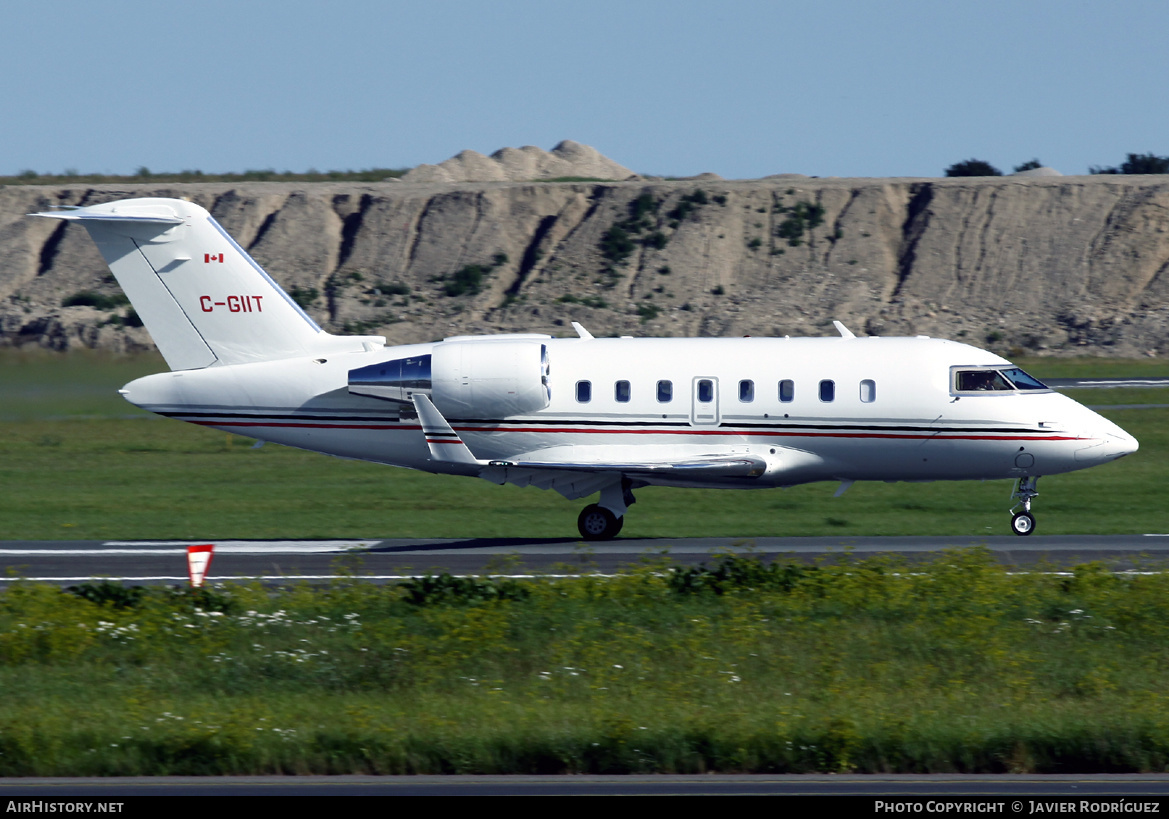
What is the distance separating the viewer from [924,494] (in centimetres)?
3316

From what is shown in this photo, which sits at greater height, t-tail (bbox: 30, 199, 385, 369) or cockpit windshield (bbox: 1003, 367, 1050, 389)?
t-tail (bbox: 30, 199, 385, 369)

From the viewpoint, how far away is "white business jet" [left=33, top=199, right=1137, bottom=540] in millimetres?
24750

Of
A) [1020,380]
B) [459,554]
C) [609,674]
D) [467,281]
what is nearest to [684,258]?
[467,281]

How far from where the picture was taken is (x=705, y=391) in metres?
25.0

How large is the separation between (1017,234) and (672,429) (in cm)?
7836

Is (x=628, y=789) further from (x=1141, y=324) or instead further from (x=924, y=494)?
(x=1141, y=324)

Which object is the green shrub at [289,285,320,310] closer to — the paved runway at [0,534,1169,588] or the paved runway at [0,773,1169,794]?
the paved runway at [0,534,1169,588]

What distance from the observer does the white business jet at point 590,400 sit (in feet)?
Result: 81.2

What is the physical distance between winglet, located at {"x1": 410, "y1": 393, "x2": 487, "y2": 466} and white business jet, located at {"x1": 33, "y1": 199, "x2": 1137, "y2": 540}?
37 millimetres

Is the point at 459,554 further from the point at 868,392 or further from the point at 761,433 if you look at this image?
the point at 868,392

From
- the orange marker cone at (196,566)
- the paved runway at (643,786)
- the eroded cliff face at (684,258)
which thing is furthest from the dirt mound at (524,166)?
the paved runway at (643,786)

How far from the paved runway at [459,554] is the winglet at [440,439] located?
162 cm

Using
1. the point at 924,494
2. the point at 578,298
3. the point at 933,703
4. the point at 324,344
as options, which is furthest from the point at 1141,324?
the point at 933,703

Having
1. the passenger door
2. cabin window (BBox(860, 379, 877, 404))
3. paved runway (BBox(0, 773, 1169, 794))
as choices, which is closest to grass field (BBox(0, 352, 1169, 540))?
the passenger door
